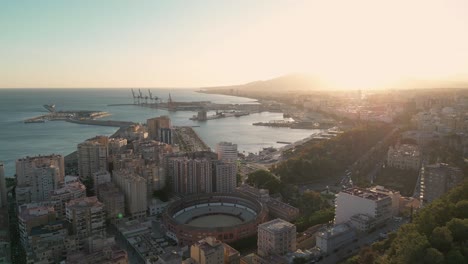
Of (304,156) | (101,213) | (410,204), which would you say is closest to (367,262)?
(410,204)

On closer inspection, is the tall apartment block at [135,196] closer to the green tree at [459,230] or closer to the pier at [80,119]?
the green tree at [459,230]

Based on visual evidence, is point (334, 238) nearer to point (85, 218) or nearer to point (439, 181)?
point (439, 181)

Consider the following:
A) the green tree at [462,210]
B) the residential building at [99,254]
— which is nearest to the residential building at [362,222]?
the green tree at [462,210]

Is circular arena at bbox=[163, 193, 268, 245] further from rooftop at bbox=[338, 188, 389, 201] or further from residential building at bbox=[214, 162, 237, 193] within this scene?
rooftop at bbox=[338, 188, 389, 201]

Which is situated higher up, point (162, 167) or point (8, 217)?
point (162, 167)

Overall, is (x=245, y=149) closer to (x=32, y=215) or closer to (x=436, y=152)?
(x=436, y=152)

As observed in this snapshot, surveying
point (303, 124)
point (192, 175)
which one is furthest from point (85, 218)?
point (303, 124)
